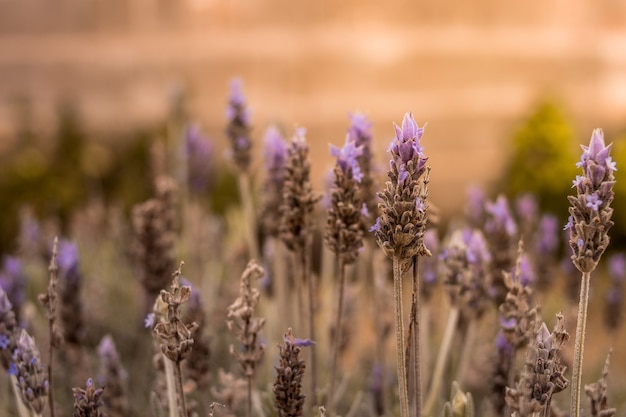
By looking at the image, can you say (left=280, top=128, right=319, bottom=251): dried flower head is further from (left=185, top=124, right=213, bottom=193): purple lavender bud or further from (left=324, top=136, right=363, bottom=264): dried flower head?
(left=185, top=124, right=213, bottom=193): purple lavender bud

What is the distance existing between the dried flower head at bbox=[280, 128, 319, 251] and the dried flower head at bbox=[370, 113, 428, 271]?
1.01 feet

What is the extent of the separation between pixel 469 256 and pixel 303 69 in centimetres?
542

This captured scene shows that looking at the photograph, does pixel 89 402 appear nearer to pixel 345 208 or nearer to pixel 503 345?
pixel 345 208

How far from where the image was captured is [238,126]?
187cm

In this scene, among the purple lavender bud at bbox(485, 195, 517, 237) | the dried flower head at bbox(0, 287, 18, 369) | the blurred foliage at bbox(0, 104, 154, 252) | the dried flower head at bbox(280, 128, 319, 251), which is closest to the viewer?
the dried flower head at bbox(0, 287, 18, 369)

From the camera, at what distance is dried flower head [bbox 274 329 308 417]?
1204 millimetres

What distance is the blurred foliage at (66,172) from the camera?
5.20 m

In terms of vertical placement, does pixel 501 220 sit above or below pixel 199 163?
below

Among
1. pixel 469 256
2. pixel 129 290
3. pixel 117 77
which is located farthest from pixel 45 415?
pixel 117 77

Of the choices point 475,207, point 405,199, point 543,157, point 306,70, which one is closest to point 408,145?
point 405,199

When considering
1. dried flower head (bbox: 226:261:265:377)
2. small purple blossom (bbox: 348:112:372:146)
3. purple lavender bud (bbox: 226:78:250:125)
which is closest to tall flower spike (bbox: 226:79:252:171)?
purple lavender bud (bbox: 226:78:250:125)

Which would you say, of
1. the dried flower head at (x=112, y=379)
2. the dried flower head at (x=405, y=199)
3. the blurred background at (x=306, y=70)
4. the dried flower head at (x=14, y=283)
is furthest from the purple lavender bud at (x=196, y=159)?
the blurred background at (x=306, y=70)

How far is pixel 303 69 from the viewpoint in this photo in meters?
6.80

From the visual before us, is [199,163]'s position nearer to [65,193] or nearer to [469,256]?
[469,256]
